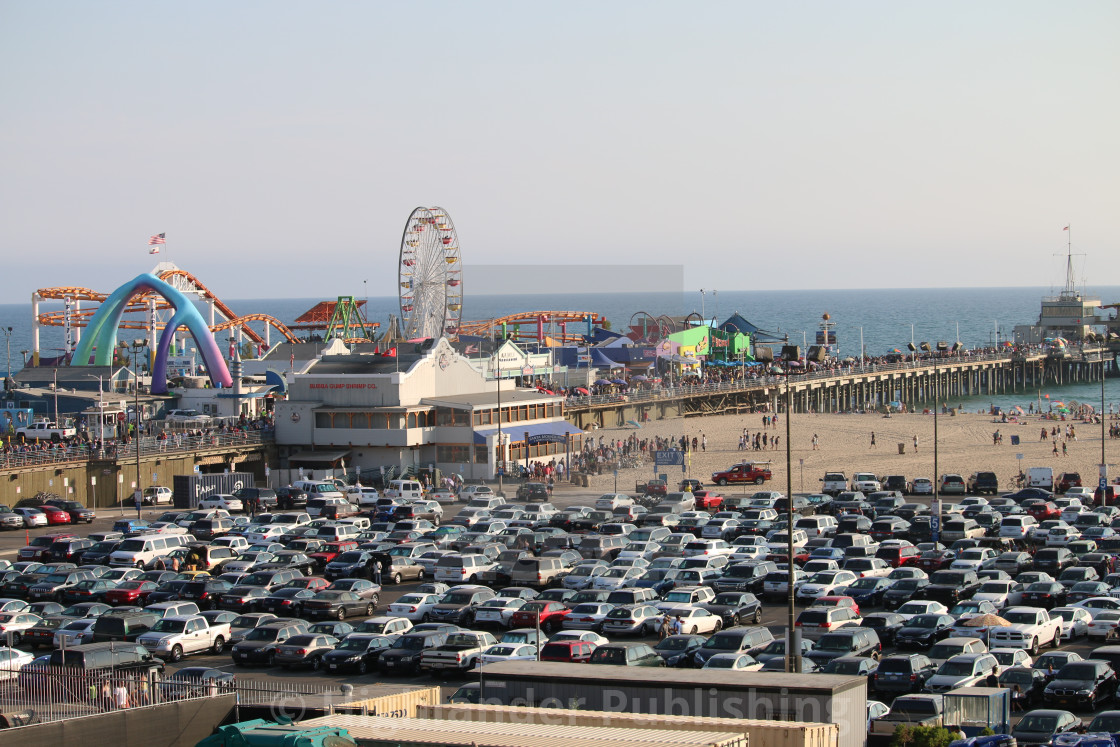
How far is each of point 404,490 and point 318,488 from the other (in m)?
3.44

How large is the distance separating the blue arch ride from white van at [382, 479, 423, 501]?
25400mm

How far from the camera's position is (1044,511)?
4541 cm

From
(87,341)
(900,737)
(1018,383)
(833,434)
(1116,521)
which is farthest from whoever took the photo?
(1018,383)

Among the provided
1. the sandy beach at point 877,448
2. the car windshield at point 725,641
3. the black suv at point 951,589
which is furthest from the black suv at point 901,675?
the sandy beach at point 877,448

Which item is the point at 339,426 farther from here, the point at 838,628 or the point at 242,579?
A: the point at 838,628

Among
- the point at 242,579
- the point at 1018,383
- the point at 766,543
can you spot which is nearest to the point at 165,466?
the point at 242,579

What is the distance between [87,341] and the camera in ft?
270

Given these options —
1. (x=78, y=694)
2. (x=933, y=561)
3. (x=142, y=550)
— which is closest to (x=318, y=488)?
(x=142, y=550)

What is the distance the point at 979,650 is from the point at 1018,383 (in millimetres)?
105456

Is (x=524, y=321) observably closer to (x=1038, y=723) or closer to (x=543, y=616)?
(x=543, y=616)

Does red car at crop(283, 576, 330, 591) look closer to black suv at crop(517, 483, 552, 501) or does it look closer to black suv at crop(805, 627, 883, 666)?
black suv at crop(805, 627, 883, 666)

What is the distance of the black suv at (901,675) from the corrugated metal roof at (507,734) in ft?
33.4

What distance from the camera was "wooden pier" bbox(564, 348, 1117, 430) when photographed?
258ft

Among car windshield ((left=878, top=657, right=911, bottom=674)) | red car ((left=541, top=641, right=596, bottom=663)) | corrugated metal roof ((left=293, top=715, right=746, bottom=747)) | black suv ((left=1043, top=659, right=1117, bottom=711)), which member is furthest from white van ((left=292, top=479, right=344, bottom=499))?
corrugated metal roof ((left=293, top=715, right=746, bottom=747))
